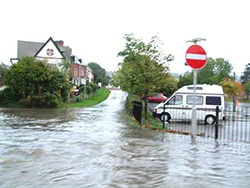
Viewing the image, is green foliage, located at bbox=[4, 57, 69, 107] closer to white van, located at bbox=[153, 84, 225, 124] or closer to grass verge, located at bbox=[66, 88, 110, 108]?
grass verge, located at bbox=[66, 88, 110, 108]

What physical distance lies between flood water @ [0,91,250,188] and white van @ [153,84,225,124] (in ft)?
23.8

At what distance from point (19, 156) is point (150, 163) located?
2.98 m

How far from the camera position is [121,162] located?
6188 mm

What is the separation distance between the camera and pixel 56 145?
7.99m

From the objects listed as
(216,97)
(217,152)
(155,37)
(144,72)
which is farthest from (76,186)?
(216,97)

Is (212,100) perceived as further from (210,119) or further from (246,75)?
(246,75)

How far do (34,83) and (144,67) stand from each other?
15.4 meters

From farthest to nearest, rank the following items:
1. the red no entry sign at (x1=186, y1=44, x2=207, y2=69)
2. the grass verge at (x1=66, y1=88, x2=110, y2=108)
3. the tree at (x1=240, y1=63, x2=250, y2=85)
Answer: the tree at (x1=240, y1=63, x2=250, y2=85)
the grass verge at (x1=66, y1=88, x2=110, y2=108)
the red no entry sign at (x1=186, y1=44, x2=207, y2=69)

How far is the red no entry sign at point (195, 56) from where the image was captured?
8805 mm

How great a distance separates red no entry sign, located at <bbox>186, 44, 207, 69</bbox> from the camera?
8805 millimetres

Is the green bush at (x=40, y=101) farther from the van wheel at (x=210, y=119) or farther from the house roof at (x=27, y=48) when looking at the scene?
the house roof at (x=27, y=48)

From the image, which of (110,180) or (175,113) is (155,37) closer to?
(175,113)

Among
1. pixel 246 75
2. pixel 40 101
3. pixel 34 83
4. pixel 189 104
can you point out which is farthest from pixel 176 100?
pixel 246 75

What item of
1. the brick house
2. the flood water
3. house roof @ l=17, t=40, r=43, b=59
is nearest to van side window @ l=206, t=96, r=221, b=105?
the flood water
